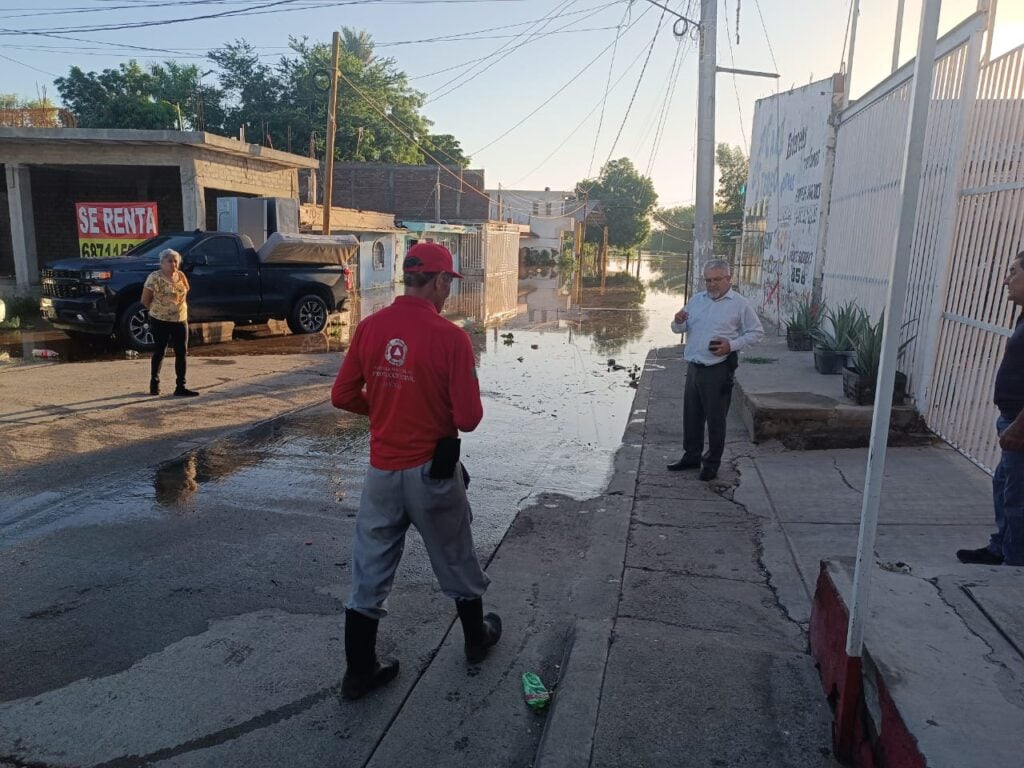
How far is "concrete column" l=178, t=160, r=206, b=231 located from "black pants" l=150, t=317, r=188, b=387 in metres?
9.55

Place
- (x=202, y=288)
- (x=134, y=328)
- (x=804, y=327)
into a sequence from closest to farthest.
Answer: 1. (x=804, y=327)
2. (x=134, y=328)
3. (x=202, y=288)

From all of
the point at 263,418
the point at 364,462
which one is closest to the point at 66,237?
the point at 263,418

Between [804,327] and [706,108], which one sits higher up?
[706,108]

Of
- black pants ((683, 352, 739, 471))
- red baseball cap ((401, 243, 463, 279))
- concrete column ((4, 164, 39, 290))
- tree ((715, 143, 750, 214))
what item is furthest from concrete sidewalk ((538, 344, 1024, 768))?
tree ((715, 143, 750, 214))

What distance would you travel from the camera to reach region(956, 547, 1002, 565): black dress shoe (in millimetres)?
4008

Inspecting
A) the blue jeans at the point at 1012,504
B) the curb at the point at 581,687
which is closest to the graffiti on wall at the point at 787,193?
the blue jeans at the point at 1012,504

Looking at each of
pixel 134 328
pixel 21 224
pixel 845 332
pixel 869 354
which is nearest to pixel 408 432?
pixel 869 354

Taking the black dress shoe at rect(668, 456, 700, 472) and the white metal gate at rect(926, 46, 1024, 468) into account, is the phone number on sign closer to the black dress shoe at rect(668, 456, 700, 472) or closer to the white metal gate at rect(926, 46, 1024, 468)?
the black dress shoe at rect(668, 456, 700, 472)

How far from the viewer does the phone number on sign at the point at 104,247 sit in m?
16.7

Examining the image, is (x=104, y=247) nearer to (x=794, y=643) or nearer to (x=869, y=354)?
(x=869, y=354)

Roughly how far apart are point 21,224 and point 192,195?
Result: 3921 mm

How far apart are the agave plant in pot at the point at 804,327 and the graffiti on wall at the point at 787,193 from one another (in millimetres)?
920

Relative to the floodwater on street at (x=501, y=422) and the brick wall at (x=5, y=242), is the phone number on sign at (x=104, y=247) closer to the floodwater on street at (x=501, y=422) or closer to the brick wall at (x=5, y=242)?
the floodwater on street at (x=501, y=422)

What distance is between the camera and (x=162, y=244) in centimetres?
1316
